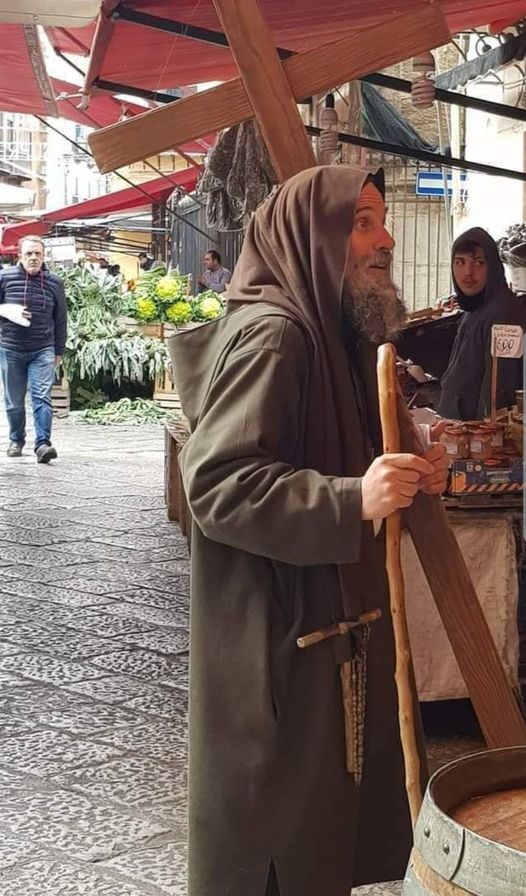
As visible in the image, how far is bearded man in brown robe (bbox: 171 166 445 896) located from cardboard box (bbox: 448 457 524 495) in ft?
5.47

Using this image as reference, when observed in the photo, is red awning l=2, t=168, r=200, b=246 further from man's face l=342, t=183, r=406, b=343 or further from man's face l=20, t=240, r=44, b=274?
man's face l=342, t=183, r=406, b=343

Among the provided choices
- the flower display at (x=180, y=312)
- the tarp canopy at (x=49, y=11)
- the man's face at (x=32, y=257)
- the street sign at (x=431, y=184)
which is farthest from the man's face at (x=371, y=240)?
the flower display at (x=180, y=312)

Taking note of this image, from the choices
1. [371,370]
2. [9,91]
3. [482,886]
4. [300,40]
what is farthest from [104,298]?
[482,886]

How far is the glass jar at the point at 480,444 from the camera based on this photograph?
4.28 metres

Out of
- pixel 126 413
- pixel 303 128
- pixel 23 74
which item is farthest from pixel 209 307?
pixel 303 128

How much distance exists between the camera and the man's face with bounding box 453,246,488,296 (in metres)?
6.29

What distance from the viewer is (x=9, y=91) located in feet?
35.0

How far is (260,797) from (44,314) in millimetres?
9688

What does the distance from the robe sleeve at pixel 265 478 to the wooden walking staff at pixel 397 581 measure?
0.08 m

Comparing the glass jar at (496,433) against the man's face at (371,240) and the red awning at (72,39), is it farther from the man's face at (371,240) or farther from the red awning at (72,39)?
the red awning at (72,39)

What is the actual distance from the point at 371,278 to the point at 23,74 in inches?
324

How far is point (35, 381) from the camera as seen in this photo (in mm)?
11656

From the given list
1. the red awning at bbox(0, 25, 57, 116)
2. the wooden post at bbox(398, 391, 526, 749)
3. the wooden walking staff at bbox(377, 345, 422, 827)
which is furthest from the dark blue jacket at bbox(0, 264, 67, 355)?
the wooden walking staff at bbox(377, 345, 422, 827)

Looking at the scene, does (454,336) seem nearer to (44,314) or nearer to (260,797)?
(260,797)
